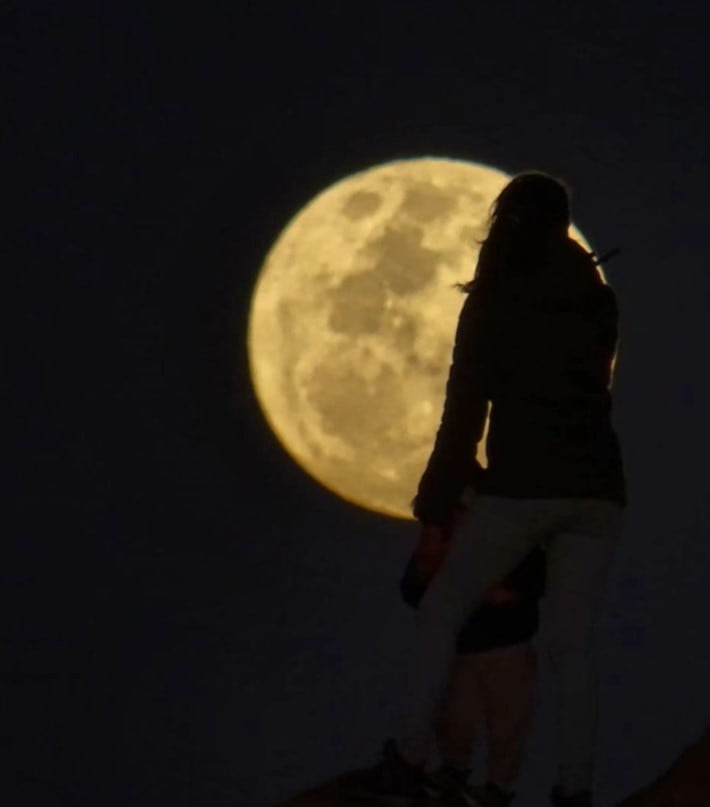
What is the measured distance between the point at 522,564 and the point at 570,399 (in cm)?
36

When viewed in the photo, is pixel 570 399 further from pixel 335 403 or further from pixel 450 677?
pixel 335 403

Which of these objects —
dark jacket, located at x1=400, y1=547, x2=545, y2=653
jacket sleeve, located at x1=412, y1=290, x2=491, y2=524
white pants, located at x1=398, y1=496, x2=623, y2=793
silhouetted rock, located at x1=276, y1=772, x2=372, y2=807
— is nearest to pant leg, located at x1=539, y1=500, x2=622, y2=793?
white pants, located at x1=398, y1=496, x2=623, y2=793

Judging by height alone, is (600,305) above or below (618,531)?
above

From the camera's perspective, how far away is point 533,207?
3.88 m

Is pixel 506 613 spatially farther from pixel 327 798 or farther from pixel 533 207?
pixel 533 207

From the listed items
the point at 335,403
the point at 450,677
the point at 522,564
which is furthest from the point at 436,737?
the point at 335,403

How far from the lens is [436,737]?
4191 mm

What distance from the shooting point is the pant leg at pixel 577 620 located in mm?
3785

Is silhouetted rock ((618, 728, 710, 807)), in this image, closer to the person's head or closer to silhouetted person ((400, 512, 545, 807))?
silhouetted person ((400, 512, 545, 807))

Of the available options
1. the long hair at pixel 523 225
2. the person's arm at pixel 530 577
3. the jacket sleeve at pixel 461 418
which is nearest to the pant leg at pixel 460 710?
the person's arm at pixel 530 577

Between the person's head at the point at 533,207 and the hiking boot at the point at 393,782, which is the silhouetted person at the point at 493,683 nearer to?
the hiking boot at the point at 393,782

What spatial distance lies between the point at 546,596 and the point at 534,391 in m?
0.40

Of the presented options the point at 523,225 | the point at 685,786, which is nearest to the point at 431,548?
the point at 523,225

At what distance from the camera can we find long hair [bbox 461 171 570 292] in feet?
12.7
